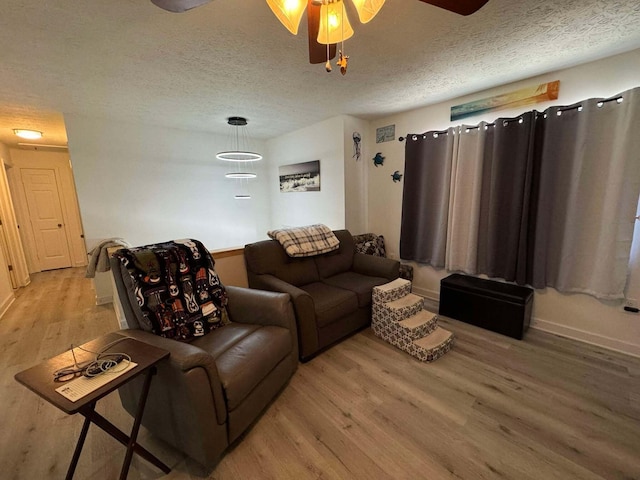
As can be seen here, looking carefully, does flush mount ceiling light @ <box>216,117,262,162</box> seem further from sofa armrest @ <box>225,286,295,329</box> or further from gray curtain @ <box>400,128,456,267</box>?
gray curtain @ <box>400,128,456,267</box>

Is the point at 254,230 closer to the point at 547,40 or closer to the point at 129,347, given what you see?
the point at 129,347

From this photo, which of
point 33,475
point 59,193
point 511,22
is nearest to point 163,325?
point 33,475

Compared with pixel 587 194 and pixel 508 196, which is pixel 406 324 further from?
pixel 587 194

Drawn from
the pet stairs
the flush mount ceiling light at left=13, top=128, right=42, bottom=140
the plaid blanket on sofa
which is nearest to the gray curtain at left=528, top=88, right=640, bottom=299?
the pet stairs

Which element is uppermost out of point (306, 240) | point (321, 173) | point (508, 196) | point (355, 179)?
point (321, 173)

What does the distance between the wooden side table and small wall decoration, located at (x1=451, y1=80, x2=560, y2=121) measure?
3.39 meters

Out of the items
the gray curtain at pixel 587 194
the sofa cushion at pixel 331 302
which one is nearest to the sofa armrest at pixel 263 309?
the sofa cushion at pixel 331 302

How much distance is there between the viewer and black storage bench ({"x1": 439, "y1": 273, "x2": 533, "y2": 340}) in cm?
242

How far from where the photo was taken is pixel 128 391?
153cm

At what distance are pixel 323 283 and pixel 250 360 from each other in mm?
1335

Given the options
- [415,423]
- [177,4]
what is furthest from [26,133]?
[415,423]

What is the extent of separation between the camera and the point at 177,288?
1.78m

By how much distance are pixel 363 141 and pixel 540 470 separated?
3.55 metres

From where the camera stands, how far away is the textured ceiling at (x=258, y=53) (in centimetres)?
148
